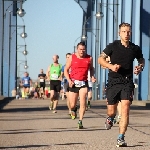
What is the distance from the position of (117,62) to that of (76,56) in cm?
452

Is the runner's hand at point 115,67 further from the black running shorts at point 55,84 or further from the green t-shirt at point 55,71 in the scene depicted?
the black running shorts at point 55,84

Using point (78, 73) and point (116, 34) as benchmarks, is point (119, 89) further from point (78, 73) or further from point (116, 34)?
point (116, 34)

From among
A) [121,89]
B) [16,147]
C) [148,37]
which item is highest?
[148,37]

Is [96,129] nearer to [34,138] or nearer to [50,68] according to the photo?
[34,138]

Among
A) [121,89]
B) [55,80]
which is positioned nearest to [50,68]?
[55,80]

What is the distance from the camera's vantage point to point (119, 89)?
957 cm

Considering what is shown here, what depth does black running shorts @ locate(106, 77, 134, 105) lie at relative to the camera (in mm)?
9516

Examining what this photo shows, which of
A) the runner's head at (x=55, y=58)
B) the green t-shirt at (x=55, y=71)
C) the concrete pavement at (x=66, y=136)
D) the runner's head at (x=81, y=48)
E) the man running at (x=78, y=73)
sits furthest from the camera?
the green t-shirt at (x=55, y=71)

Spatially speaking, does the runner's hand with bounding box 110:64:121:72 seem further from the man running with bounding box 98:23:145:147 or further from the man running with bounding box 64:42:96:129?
the man running with bounding box 64:42:96:129

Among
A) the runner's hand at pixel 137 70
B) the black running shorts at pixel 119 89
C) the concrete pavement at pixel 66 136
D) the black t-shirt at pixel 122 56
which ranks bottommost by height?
the concrete pavement at pixel 66 136

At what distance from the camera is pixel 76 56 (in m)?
14.0

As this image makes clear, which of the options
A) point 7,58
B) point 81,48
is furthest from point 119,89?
point 7,58

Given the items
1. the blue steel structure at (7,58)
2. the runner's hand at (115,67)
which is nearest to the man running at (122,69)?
the runner's hand at (115,67)

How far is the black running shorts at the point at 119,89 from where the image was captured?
9516 millimetres
